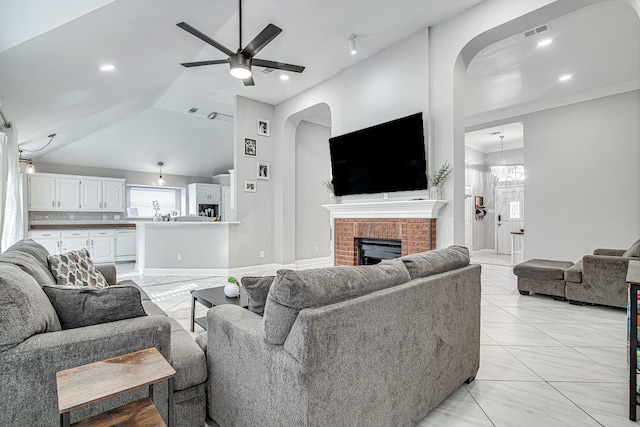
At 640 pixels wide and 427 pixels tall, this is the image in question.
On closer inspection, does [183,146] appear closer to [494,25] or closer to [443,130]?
[443,130]

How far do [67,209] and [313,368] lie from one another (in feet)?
28.6

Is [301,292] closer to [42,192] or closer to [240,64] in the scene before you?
[240,64]

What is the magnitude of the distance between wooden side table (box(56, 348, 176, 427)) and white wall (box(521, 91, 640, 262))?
6514mm

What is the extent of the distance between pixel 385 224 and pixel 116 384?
349cm

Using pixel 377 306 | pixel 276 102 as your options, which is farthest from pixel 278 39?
pixel 377 306

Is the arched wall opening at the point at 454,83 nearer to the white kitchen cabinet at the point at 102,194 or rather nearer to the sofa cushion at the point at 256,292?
the sofa cushion at the point at 256,292

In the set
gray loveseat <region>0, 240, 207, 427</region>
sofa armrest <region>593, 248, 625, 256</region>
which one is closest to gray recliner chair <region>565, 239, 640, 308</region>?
sofa armrest <region>593, 248, 625, 256</region>

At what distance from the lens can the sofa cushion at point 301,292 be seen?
3.99ft

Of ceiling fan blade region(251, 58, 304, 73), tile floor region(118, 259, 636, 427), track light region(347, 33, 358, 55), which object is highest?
track light region(347, 33, 358, 55)

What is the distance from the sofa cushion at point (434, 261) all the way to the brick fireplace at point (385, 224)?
1457 millimetres

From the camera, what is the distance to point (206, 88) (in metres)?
5.48

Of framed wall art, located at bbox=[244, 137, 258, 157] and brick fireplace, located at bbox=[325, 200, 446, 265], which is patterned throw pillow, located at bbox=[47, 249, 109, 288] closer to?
brick fireplace, located at bbox=[325, 200, 446, 265]

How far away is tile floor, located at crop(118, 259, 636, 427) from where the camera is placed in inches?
70.5

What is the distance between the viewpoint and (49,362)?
1180 mm
